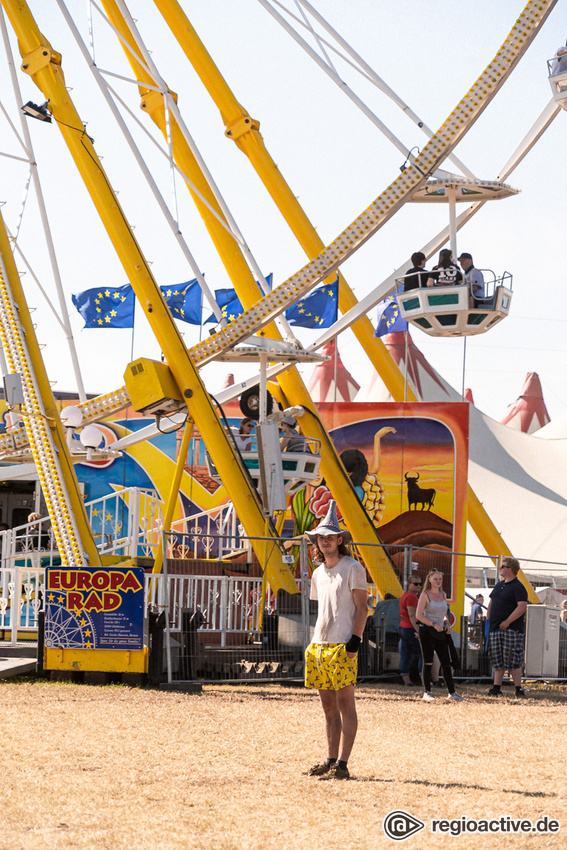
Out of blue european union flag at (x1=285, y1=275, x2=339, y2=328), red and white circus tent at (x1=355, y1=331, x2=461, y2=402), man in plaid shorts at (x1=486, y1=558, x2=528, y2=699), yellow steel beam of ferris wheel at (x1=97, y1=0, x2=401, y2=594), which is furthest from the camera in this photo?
red and white circus tent at (x1=355, y1=331, x2=461, y2=402)

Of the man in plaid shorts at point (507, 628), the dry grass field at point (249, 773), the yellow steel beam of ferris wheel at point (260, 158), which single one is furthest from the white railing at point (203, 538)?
the dry grass field at point (249, 773)

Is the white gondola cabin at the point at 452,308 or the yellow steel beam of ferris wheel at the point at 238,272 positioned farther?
the yellow steel beam of ferris wheel at the point at 238,272

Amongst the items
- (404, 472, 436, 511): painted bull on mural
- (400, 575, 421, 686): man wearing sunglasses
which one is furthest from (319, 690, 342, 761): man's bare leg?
(404, 472, 436, 511): painted bull on mural

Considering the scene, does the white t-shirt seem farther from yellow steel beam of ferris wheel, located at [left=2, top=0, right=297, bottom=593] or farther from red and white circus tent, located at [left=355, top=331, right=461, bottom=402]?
A: red and white circus tent, located at [left=355, top=331, right=461, bottom=402]

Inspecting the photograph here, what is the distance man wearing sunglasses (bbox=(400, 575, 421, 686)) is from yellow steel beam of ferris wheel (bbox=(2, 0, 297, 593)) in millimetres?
1992

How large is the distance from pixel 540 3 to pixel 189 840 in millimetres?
14558

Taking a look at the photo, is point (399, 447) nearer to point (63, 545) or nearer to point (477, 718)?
point (63, 545)

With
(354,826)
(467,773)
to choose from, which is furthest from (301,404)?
→ (354,826)

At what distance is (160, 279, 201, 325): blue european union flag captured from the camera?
24078 millimetres

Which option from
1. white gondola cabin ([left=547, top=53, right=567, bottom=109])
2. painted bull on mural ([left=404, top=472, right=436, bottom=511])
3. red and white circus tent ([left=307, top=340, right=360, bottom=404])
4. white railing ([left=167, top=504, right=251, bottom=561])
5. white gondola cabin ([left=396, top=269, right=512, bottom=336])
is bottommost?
white railing ([left=167, top=504, right=251, bottom=561])

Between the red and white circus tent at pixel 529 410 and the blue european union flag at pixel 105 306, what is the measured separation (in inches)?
1517

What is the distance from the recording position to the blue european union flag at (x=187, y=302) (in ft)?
79.0

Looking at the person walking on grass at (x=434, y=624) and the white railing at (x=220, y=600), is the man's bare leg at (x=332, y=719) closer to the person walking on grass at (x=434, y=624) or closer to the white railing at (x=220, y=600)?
the person walking on grass at (x=434, y=624)

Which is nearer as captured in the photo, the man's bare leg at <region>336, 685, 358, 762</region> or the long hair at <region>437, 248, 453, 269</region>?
the man's bare leg at <region>336, 685, 358, 762</region>
